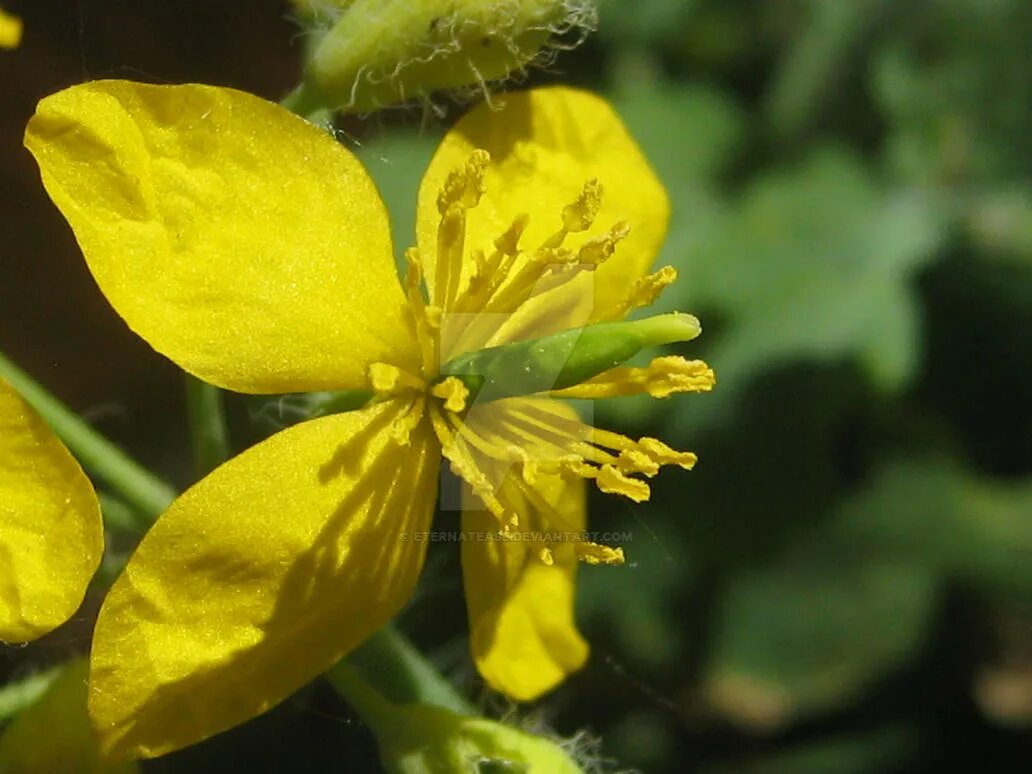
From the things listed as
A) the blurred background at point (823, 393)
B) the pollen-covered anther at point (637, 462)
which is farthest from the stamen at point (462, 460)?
the blurred background at point (823, 393)

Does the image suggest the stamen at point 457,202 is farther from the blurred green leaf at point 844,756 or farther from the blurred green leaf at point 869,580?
the blurred green leaf at point 844,756

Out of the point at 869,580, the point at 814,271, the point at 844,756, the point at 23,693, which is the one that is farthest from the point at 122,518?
the point at 844,756

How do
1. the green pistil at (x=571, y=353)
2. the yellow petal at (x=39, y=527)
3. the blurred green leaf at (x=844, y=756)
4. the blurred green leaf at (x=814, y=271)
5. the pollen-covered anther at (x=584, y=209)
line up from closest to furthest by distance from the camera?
the yellow petal at (x=39, y=527) < the green pistil at (x=571, y=353) < the pollen-covered anther at (x=584, y=209) < the blurred green leaf at (x=814, y=271) < the blurred green leaf at (x=844, y=756)

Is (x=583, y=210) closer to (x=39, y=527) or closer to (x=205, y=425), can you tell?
(x=205, y=425)

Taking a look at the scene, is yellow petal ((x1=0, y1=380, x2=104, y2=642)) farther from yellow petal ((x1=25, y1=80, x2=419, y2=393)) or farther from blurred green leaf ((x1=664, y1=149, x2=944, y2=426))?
blurred green leaf ((x1=664, y1=149, x2=944, y2=426))

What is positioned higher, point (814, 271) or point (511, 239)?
point (511, 239)

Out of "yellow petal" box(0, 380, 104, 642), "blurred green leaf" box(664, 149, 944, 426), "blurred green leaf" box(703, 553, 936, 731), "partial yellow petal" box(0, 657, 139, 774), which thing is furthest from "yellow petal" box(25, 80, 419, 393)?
"blurred green leaf" box(703, 553, 936, 731)

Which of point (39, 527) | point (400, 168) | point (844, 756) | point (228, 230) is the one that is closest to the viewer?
point (39, 527)
